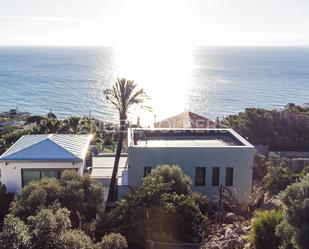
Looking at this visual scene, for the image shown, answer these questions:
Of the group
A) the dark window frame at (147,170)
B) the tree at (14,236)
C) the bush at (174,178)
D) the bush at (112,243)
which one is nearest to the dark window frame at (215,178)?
the dark window frame at (147,170)

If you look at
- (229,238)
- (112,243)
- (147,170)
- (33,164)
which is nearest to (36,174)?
(33,164)

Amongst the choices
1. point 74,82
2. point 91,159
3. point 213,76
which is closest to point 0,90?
point 74,82

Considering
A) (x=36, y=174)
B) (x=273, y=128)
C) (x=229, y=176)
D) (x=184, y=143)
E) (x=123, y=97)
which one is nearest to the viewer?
(x=36, y=174)

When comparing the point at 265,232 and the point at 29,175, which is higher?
the point at 265,232

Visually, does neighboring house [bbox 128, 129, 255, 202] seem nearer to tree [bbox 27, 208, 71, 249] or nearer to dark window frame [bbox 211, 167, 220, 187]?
dark window frame [bbox 211, 167, 220, 187]

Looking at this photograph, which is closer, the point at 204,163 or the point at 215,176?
the point at 204,163

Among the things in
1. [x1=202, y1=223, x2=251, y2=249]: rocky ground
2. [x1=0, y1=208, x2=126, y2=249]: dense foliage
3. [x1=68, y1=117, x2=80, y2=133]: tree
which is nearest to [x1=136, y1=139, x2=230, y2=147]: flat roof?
[x1=202, y1=223, x2=251, y2=249]: rocky ground

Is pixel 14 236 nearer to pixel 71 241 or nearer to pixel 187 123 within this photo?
pixel 71 241
